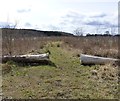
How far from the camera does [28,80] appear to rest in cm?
963

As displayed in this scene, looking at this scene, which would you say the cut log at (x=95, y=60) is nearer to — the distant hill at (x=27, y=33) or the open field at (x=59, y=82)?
the open field at (x=59, y=82)

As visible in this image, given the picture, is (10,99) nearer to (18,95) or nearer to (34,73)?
(18,95)

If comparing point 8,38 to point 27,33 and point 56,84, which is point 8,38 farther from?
point 27,33

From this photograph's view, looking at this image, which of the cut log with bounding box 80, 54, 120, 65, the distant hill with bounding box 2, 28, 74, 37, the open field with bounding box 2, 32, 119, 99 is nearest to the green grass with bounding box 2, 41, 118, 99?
the open field with bounding box 2, 32, 119, 99

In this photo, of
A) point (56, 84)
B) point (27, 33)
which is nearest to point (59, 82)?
point (56, 84)

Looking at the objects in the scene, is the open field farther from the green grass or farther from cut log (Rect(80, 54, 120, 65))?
cut log (Rect(80, 54, 120, 65))

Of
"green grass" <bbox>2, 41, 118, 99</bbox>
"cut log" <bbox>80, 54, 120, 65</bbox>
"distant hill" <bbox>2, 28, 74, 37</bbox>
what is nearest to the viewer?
"green grass" <bbox>2, 41, 118, 99</bbox>

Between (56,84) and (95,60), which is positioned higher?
(95,60)

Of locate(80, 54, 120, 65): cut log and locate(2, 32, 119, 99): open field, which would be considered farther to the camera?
locate(80, 54, 120, 65): cut log

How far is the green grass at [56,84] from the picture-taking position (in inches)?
308

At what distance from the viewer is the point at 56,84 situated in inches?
355

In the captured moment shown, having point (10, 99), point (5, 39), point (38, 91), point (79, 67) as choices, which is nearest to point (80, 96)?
point (38, 91)

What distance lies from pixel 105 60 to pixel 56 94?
4.66 metres

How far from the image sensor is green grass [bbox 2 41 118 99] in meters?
7.83
